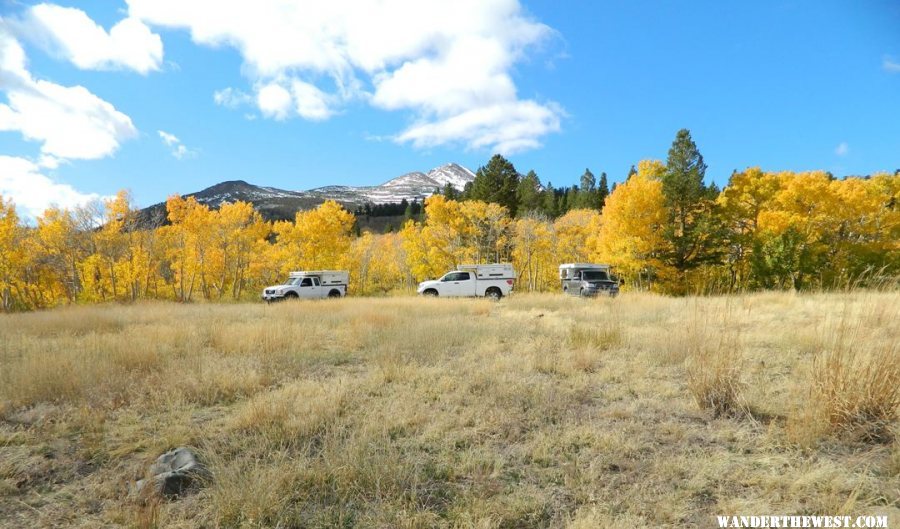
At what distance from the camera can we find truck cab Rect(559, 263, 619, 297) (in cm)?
Result: 2200

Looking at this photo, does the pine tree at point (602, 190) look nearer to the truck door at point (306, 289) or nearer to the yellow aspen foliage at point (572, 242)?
the yellow aspen foliage at point (572, 242)

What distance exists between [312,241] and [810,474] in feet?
120

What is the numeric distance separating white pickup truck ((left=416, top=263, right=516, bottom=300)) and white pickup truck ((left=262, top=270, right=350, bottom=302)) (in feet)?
24.0

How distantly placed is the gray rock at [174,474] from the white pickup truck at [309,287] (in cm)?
2345

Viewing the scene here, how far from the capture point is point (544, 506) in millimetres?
2809

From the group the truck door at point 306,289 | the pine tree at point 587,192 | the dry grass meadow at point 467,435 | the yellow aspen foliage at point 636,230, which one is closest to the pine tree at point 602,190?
the pine tree at point 587,192

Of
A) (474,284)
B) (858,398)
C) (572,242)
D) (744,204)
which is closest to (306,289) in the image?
(474,284)

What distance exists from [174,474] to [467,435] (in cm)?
248

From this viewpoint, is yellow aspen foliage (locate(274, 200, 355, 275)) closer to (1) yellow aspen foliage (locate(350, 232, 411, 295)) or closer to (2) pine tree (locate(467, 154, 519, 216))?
(1) yellow aspen foliage (locate(350, 232, 411, 295))

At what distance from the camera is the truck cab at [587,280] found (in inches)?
866

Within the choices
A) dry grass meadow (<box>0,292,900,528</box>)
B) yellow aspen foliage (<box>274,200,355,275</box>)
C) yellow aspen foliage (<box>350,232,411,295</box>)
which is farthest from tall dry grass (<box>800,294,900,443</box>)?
yellow aspen foliage (<box>350,232,411,295</box>)

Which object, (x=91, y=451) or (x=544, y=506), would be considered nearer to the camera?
(x=544, y=506)

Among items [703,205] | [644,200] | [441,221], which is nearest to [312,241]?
[441,221]

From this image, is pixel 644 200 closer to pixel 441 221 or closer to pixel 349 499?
pixel 441 221
